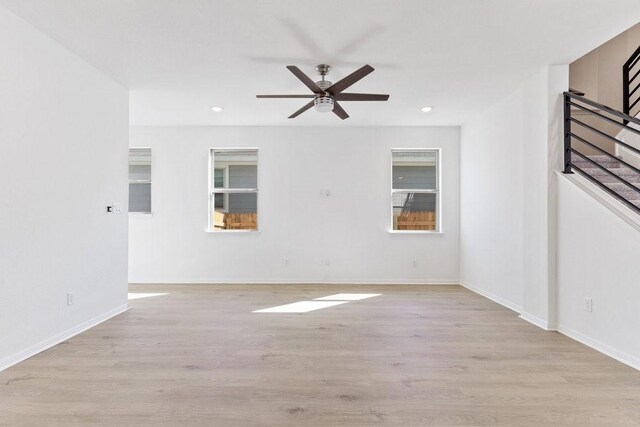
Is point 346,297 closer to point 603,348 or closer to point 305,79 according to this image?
point 603,348

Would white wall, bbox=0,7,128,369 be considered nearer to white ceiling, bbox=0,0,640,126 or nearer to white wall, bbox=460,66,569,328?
white ceiling, bbox=0,0,640,126

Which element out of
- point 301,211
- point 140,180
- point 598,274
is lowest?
point 598,274

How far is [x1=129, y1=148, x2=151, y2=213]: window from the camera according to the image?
5.86m

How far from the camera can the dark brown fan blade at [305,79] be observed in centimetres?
286

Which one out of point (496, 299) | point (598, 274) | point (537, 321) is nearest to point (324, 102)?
point (598, 274)

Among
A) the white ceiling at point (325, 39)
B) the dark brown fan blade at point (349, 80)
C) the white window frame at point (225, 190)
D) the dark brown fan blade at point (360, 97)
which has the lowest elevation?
the white window frame at point (225, 190)

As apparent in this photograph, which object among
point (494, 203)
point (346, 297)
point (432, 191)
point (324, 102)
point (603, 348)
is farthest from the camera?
point (432, 191)

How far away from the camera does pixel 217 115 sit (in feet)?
17.0

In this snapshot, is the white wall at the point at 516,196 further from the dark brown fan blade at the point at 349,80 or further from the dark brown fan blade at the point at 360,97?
the dark brown fan blade at the point at 349,80

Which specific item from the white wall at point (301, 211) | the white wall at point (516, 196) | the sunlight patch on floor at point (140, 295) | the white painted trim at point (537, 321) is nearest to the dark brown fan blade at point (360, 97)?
the white wall at point (516, 196)

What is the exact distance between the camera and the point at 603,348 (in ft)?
9.01

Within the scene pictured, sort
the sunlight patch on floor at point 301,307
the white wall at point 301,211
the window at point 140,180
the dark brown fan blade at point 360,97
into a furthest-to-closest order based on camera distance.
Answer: the window at point 140,180 < the white wall at point 301,211 < the sunlight patch on floor at point 301,307 < the dark brown fan blade at point 360,97

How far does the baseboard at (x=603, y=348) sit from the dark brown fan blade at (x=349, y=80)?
2899 millimetres

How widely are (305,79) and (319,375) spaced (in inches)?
93.1
